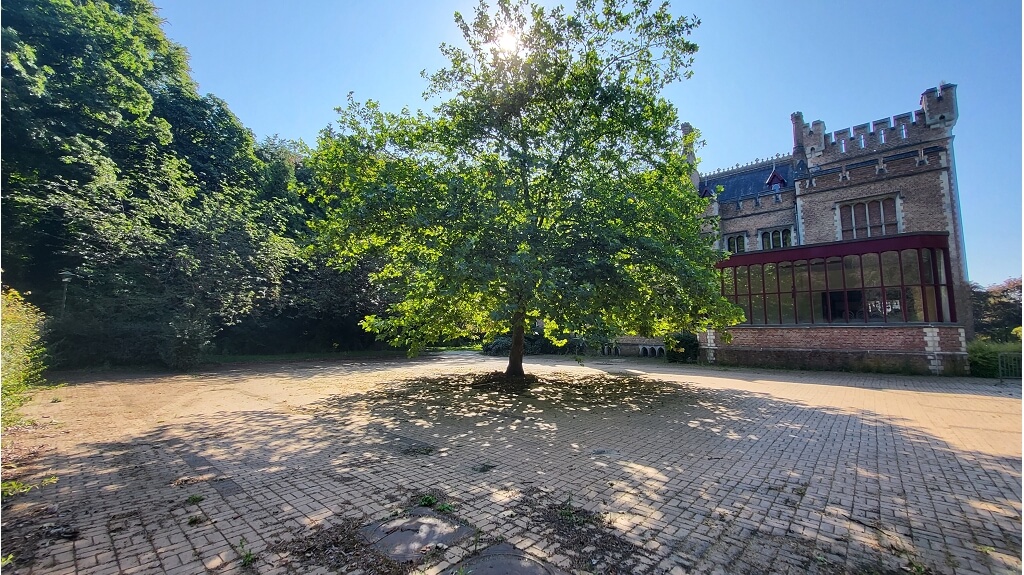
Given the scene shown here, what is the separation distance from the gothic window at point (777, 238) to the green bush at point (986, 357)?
13.1 m

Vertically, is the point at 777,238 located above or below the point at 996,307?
above

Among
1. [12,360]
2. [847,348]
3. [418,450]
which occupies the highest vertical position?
[12,360]

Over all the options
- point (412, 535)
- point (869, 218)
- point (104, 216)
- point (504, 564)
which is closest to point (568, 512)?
point (504, 564)

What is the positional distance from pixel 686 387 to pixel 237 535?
39.4ft

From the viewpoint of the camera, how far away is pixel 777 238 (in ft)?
92.1

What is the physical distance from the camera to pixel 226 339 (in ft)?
74.5

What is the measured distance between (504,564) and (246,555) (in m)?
1.97

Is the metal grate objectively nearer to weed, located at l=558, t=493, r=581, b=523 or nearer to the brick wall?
the brick wall

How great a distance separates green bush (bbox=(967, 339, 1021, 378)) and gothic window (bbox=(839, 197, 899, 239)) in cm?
1006

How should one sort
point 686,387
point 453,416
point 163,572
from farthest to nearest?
point 686,387 < point 453,416 < point 163,572

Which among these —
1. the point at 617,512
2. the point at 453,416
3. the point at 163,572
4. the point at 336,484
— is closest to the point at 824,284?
the point at 453,416

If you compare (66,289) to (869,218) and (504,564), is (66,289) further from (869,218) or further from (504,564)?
(869,218)

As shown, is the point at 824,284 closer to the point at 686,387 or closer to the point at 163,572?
the point at 686,387

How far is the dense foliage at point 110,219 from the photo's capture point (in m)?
15.9
